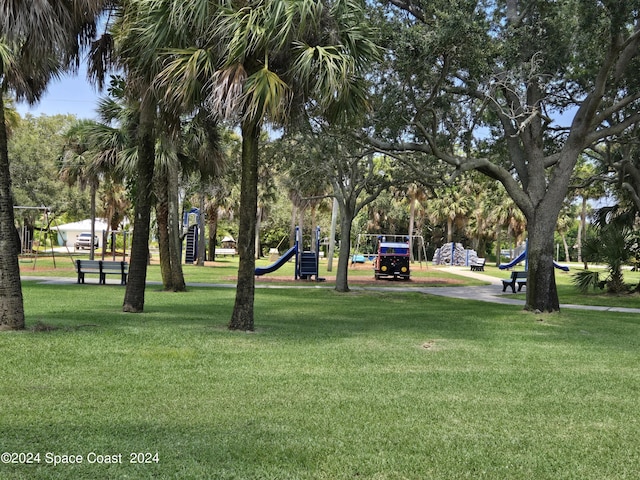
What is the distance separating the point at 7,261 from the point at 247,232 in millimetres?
3711

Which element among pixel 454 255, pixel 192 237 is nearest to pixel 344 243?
pixel 192 237

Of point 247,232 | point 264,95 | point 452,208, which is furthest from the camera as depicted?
point 452,208

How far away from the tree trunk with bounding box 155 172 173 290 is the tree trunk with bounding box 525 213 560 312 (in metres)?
11.2

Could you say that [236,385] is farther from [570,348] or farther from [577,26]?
[577,26]

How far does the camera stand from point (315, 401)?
611 centimetres

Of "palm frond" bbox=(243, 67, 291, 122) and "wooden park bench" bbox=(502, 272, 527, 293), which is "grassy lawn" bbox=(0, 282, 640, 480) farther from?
"wooden park bench" bbox=(502, 272, 527, 293)

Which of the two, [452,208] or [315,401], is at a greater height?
[452,208]

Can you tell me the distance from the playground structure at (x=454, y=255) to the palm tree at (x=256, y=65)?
45621 mm

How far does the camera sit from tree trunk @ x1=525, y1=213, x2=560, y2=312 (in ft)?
50.8

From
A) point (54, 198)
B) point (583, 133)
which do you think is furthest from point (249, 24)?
point (54, 198)

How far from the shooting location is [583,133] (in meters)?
15.1

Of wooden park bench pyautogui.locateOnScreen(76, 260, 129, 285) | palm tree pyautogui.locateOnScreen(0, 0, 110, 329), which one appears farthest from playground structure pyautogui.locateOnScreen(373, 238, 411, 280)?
palm tree pyautogui.locateOnScreen(0, 0, 110, 329)

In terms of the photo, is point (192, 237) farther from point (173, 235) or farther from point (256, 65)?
point (256, 65)

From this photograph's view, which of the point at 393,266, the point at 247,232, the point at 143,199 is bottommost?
the point at 393,266
